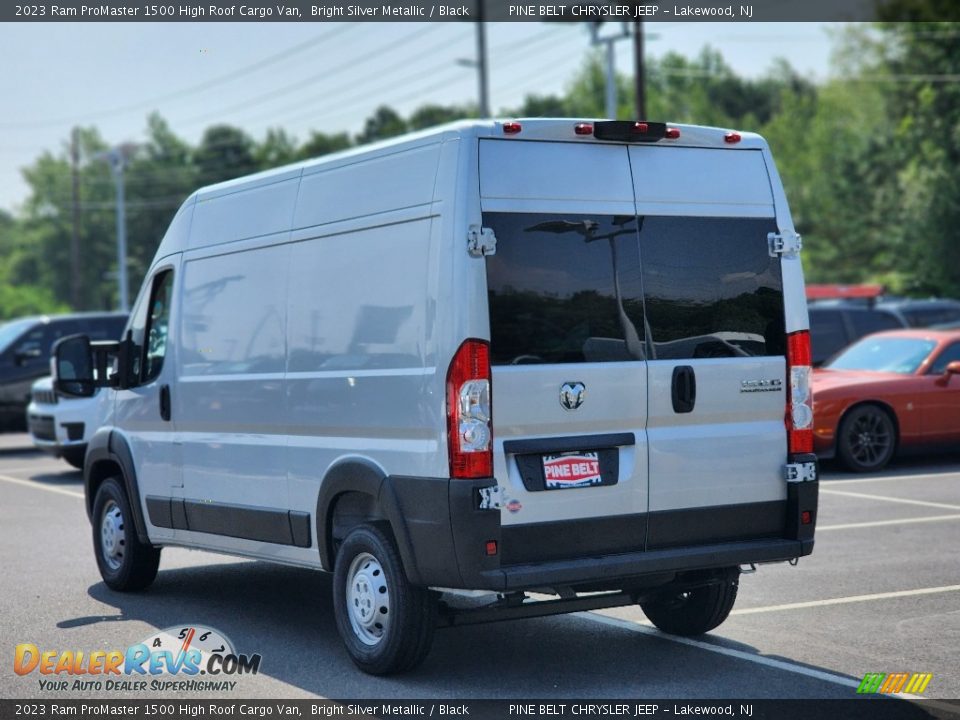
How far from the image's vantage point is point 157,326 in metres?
8.93

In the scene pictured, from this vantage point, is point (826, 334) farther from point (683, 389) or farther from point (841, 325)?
point (683, 389)

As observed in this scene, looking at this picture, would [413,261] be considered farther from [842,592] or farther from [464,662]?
[842,592]

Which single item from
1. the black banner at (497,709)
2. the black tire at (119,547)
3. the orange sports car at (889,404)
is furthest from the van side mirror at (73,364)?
the orange sports car at (889,404)

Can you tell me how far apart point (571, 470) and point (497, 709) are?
3.68ft

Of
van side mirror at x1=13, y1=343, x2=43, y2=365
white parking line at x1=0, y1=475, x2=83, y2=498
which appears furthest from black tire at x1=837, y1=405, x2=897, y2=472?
van side mirror at x1=13, y1=343, x2=43, y2=365

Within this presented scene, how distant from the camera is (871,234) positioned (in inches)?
2549

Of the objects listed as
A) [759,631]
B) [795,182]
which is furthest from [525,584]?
[795,182]

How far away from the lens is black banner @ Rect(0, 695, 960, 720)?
5809 mm

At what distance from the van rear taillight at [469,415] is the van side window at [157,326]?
323 cm

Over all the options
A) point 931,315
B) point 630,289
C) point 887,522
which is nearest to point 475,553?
point 630,289

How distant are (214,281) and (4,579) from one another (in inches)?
120

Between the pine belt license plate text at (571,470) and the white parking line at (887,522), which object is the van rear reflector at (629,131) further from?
the white parking line at (887,522)

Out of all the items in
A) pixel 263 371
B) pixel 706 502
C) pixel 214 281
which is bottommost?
pixel 706 502

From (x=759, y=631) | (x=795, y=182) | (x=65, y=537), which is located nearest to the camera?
(x=759, y=631)
